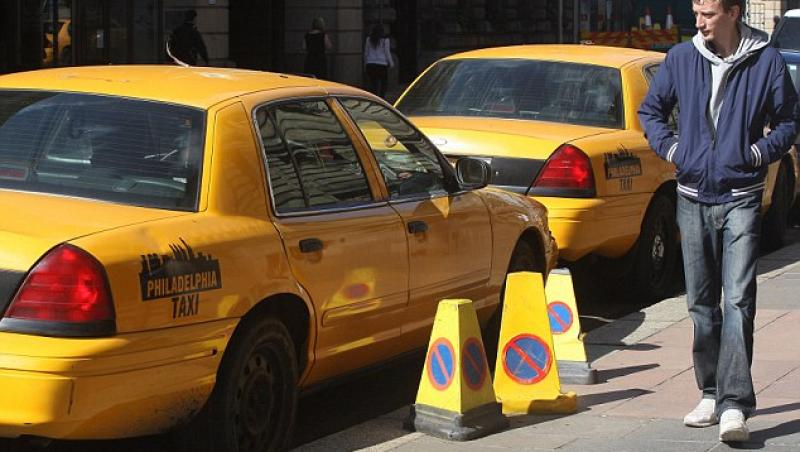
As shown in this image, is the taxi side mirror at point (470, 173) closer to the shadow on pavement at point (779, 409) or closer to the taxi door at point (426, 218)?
the taxi door at point (426, 218)

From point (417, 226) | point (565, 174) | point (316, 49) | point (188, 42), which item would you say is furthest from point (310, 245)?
point (316, 49)

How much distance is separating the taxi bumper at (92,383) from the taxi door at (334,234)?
0.87 metres

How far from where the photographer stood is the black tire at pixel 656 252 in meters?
10.7

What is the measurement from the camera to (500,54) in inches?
445

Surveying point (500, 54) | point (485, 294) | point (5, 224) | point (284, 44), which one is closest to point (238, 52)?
point (284, 44)

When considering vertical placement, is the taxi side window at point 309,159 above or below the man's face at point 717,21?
below

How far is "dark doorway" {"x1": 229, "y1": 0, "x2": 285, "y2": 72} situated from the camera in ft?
108

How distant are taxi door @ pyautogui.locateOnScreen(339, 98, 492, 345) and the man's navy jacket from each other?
4.31ft

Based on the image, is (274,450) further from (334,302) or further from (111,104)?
(111,104)

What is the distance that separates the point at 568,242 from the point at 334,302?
3.44 metres

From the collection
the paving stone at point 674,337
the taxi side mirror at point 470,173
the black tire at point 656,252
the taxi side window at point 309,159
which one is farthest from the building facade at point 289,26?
the taxi side window at point 309,159

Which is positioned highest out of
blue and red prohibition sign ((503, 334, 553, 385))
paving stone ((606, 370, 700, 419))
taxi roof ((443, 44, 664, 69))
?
taxi roof ((443, 44, 664, 69))

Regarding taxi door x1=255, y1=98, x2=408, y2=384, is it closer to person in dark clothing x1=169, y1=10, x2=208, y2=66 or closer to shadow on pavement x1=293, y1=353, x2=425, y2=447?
shadow on pavement x1=293, y1=353, x2=425, y2=447

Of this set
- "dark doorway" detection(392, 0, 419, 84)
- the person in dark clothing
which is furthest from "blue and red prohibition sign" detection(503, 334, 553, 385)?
"dark doorway" detection(392, 0, 419, 84)
